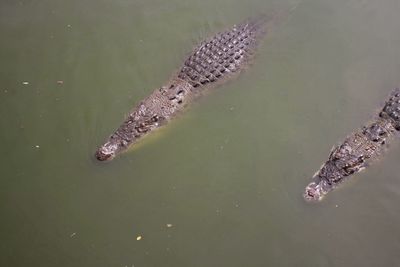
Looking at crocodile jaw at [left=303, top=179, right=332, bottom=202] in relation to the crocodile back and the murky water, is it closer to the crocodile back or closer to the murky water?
the murky water

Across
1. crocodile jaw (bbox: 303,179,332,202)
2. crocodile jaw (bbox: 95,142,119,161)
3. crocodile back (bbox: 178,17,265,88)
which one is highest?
crocodile back (bbox: 178,17,265,88)

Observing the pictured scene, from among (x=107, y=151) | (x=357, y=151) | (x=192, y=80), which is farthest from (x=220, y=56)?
(x=357, y=151)

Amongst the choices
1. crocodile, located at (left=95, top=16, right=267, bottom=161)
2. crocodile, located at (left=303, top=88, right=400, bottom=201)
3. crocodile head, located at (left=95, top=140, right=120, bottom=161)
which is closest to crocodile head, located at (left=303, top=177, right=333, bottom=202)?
crocodile, located at (left=303, top=88, right=400, bottom=201)

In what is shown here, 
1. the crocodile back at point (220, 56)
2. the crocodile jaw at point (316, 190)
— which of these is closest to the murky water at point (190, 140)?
the crocodile jaw at point (316, 190)

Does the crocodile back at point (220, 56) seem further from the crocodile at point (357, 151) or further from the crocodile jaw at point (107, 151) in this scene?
the crocodile at point (357, 151)

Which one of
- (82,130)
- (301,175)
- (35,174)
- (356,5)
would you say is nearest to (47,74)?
(82,130)

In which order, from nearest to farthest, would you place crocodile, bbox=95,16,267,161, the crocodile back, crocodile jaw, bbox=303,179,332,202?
crocodile jaw, bbox=303,179,332,202, crocodile, bbox=95,16,267,161, the crocodile back

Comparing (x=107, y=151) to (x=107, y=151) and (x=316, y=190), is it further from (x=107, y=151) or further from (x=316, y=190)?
(x=316, y=190)
